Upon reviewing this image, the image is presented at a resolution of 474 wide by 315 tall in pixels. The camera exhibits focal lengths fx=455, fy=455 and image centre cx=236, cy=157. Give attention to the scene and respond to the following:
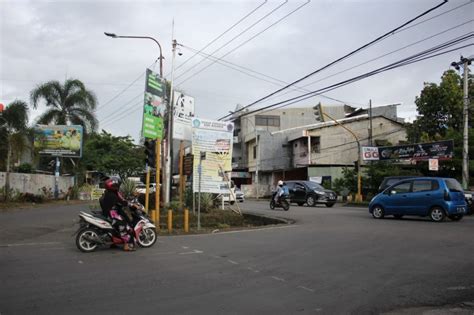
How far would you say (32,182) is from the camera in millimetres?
35094

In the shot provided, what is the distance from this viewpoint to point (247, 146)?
60.5 meters

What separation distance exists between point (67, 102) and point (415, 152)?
29.6 m

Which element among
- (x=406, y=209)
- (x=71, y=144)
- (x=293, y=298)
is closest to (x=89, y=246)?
(x=293, y=298)

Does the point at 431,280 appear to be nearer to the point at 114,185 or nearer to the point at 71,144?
the point at 114,185

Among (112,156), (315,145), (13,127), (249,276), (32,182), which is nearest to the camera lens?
(249,276)

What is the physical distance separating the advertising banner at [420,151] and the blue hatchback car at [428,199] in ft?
43.5

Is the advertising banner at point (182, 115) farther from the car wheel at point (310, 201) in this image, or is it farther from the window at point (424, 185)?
Result: the car wheel at point (310, 201)

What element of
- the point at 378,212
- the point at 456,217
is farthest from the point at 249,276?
the point at 456,217

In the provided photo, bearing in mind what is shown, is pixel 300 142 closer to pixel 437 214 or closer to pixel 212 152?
pixel 212 152

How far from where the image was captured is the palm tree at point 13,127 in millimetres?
29297

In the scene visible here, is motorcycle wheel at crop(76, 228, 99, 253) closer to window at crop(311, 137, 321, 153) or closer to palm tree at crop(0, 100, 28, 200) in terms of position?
palm tree at crop(0, 100, 28, 200)

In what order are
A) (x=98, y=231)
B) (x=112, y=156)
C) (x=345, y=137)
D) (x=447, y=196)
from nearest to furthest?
1. (x=98, y=231)
2. (x=447, y=196)
3. (x=345, y=137)
4. (x=112, y=156)

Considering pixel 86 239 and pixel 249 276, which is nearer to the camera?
pixel 249 276

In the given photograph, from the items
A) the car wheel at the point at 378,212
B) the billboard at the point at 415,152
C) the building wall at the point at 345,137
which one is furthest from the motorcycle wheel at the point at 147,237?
the building wall at the point at 345,137
